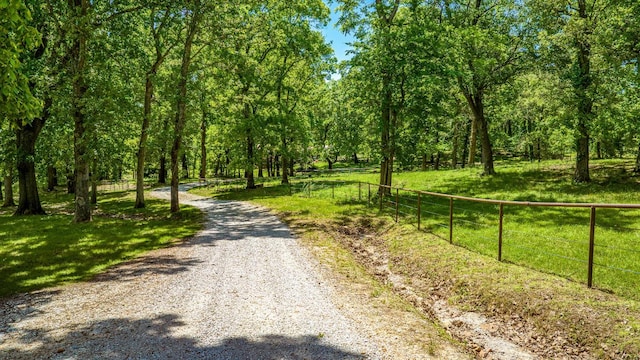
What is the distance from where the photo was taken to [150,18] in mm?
19422

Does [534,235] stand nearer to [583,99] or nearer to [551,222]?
[551,222]

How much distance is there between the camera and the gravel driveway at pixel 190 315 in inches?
200

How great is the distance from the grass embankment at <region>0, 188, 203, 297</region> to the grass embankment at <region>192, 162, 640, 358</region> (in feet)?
18.0

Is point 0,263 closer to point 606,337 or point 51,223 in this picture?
point 51,223

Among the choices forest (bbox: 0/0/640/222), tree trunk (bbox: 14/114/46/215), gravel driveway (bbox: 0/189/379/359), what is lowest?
gravel driveway (bbox: 0/189/379/359)

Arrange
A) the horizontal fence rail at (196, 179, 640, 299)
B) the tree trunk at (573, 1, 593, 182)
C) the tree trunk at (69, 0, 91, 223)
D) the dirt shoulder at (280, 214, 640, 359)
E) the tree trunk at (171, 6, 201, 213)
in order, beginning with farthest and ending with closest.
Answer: the tree trunk at (573, 1, 593, 182)
the tree trunk at (171, 6, 201, 213)
the tree trunk at (69, 0, 91, 223)
the horizontal fence rail at (196, 179, 640, 299)
the dirt shoulder at (280, 214, 640, 359)

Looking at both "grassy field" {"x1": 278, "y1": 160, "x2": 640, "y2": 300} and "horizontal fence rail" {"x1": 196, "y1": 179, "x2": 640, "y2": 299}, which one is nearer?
"horizontal fence rail" {"x1": 196, "y1": 179, "x2": 640, "y2": 299}

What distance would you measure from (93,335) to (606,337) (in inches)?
309

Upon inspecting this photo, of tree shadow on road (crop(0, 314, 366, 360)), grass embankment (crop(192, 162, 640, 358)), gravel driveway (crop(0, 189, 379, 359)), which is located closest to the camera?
tree shadow on road (crop(0, 314, 366, 360))

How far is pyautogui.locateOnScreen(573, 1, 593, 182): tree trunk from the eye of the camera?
61.1 ft

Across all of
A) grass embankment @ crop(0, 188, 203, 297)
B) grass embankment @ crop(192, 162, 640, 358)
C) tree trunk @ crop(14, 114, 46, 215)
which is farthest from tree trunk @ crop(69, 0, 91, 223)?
grass embankment @ crop(192, 162, 640, 358)

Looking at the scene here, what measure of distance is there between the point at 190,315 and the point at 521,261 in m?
7.40

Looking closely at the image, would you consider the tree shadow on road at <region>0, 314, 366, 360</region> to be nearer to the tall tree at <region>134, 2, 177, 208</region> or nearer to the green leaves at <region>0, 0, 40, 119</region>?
the green leaves at <region>0, 0, 40, 119</region>

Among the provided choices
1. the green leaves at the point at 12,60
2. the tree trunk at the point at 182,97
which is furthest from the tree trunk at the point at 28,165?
the green leaves at the point at 12,60
